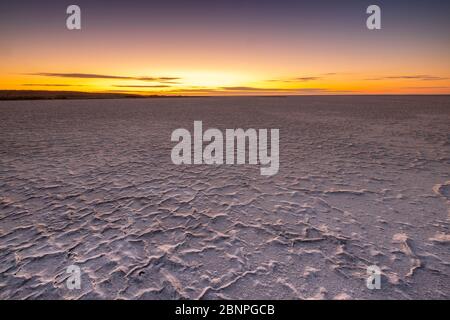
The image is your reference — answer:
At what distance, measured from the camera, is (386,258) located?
2.70 metres

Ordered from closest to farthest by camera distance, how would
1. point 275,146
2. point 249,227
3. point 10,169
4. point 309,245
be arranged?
point 309,245
point 249,227
point 10,169
point 275,146

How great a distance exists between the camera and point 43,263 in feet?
8.66

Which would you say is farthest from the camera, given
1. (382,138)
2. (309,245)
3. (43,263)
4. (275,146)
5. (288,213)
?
(382,138)

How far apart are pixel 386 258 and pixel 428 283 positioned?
39 centimetres

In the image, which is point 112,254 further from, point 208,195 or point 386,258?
point 386,258

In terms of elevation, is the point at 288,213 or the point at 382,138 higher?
the point at 382,138

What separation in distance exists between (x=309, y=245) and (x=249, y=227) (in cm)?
77

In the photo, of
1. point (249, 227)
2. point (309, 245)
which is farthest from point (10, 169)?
point (309, 245)
